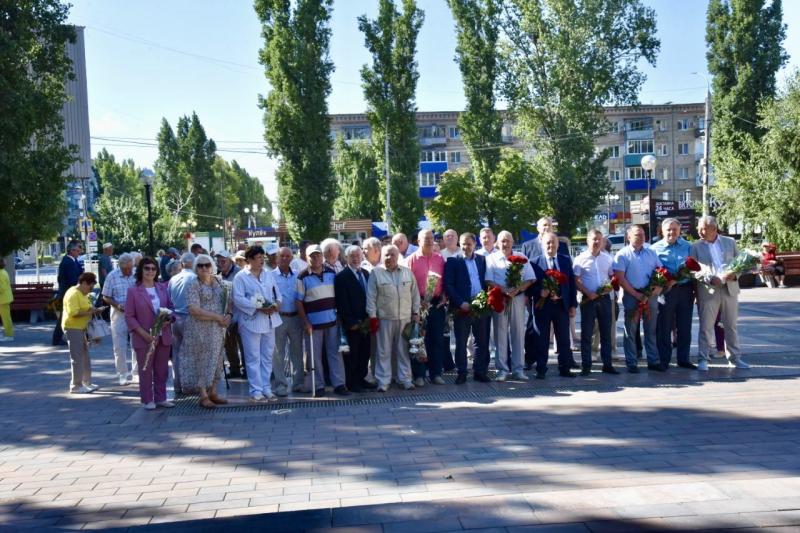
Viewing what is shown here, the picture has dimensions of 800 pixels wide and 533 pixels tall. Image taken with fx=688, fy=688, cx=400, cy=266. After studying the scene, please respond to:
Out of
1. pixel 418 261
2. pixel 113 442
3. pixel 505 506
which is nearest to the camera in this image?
pixel 505 506

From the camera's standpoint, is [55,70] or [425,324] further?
[55,70]

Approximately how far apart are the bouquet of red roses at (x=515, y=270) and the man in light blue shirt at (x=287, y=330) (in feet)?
9.37

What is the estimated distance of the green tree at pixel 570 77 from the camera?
126 feet

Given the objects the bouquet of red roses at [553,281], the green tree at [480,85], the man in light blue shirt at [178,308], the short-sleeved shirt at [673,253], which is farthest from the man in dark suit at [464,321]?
the green tree at [480,85]

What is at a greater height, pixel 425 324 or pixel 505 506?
pixel 425 324

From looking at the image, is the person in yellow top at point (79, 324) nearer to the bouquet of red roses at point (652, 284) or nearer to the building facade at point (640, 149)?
the bouquet of red roses at point (652, 284)

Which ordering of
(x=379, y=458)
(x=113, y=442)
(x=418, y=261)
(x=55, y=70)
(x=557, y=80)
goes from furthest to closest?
(x=557, y=80) < (x=55, y=70) < (x=418, y=261) < (x=113, y=442) < (x=379, y=458)

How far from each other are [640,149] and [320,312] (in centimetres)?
6748

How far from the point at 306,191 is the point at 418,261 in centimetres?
3216

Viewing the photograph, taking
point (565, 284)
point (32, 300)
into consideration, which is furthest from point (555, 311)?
point (32, 300)

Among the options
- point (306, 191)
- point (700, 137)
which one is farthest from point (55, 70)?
point (700, 137)

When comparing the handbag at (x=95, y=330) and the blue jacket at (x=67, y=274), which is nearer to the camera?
the handbag at (x=95, y=330)

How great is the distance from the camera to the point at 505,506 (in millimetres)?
4621

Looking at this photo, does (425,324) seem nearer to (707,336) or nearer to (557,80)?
(707,336)
